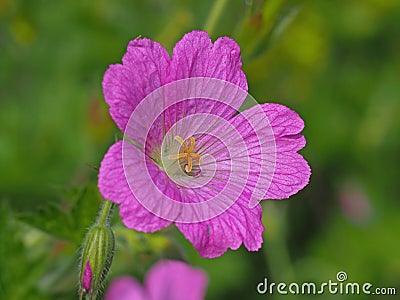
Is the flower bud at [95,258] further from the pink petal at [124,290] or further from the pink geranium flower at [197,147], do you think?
the pink petal at [124,290]

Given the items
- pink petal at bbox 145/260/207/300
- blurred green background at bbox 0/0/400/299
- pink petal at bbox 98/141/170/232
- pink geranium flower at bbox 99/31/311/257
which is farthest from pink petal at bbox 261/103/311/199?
blurred green background at bbox 0/0/400/299

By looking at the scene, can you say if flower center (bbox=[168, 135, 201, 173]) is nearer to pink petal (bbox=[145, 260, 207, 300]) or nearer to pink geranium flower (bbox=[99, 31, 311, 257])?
pink geranium flower (bbox=[99, 31, 311, 257])

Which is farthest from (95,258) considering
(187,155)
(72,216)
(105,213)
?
(187,155)

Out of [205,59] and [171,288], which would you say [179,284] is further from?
[205,59]

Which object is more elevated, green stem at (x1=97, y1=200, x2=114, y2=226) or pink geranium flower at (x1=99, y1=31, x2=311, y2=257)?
pink geranium flower at (x1=99, y1=31, x2=311, y2=257)

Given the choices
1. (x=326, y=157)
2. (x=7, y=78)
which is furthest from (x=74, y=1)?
(x=326, y=157)

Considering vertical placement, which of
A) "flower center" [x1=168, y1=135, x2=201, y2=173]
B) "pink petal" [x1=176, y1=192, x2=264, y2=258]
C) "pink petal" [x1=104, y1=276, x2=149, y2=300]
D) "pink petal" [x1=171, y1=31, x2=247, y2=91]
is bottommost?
"pink petal" [x1=104, y1=276, x2=149, y2=300]
